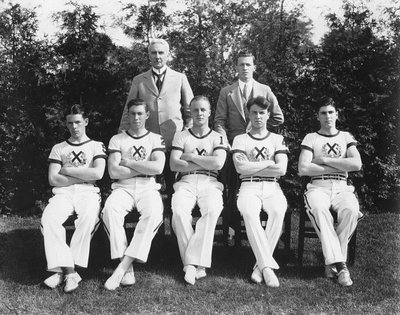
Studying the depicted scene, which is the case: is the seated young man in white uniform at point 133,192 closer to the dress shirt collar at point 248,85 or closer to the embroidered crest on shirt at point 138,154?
the embroidered crest on shirt at point 138,154

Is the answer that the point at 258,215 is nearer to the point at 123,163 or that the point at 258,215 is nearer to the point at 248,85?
the point at 123,163

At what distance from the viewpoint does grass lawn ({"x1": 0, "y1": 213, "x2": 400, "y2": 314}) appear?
11.4 ft

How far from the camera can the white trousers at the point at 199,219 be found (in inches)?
157

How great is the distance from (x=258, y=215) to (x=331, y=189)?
0.82m

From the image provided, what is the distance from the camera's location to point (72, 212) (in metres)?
4.16

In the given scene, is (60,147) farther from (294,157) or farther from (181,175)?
(294,157)

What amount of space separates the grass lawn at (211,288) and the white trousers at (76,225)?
9.4 inches

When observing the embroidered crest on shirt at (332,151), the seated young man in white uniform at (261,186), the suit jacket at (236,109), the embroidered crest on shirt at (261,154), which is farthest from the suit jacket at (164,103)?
the embroidered crest on shirt at (332,151)

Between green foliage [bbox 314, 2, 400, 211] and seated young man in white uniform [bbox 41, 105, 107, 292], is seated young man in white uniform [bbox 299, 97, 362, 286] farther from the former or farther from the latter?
seated young man in white uniform [bbox 41, 105, 107, 292]

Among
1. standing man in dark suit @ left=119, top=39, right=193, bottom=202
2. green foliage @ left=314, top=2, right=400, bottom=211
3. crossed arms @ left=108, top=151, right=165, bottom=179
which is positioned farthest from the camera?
green foliage @ left=314, top=2, right=400, bottom=211

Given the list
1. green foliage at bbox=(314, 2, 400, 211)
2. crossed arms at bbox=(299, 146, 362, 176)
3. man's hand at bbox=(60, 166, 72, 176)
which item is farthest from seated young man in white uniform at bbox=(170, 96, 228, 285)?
green foliage at bbox=(314, 2, 400, 211)

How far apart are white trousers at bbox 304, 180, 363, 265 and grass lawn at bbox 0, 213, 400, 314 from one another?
0.92ft

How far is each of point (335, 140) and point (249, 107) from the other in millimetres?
927

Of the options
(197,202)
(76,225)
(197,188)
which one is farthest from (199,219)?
(76,225)
